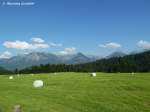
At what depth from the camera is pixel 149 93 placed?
90.6ft

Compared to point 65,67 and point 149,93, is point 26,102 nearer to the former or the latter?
point 149,93

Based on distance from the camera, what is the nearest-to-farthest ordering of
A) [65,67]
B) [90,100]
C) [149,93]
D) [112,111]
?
[112,111] → [90,100] → [149,93] → [65,67]

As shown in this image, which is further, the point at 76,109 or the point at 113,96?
the point at 113,96

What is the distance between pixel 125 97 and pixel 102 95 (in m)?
2.67

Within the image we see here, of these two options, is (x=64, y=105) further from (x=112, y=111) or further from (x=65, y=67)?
(x=65, y=67)

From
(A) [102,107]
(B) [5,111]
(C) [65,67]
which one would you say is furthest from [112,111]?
(C) [65,67]

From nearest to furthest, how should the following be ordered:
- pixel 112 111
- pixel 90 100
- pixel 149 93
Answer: pixel 112 111
pixel 90 100
pixel 149 93

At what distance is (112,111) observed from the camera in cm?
2153

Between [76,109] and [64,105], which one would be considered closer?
[76,109]

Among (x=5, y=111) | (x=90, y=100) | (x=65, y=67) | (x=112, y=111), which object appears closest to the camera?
(x=112, y=111)

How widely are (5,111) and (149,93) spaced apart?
543 inches

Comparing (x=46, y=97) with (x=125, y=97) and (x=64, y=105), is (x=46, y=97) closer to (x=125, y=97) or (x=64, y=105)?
(x=64, y=105)

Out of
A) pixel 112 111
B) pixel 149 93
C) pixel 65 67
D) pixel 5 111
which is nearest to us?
pixel 112 111

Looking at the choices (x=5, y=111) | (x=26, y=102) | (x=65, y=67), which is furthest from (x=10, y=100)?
(x=65, y=67)
